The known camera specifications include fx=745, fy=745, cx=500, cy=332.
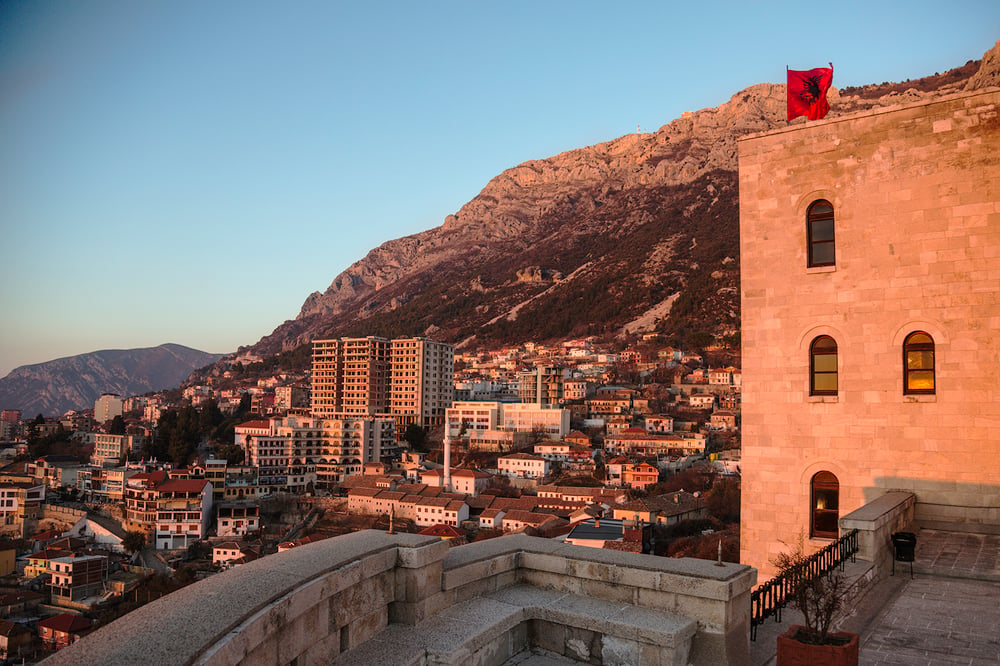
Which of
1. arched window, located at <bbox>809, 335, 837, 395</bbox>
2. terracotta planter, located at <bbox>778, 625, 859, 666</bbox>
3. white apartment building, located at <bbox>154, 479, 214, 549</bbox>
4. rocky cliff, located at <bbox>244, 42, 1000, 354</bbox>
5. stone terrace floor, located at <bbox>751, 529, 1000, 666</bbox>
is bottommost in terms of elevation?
white apartment building, located at <bbox>154, 479, 214, 549</bbox>

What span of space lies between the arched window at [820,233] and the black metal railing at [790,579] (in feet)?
14.0

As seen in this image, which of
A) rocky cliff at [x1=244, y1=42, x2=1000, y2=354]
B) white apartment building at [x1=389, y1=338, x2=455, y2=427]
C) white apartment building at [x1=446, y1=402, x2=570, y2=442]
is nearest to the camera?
white apartment building at [x1=446, y1=402, x2=570, y2=442]

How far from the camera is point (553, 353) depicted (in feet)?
452

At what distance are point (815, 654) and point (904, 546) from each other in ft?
12.5

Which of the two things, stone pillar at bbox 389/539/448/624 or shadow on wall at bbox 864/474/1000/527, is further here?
shadow on wall at bbox 864/474/1000/527

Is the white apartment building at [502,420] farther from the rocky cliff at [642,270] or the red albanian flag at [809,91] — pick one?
the red albanian flag at [809,91]

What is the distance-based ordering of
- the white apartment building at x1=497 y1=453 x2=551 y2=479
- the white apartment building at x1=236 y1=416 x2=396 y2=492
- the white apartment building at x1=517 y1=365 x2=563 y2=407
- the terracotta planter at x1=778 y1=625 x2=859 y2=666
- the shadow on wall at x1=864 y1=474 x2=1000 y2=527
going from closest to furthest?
the terracotta planter at x1=778 y1=625 x2=859 y2=666 < the shadow on wall at x1=864 y1=474 x2=1000 y2=527 < the white apartment building at x1=497 y1=453 x2=551 y2=479 < the white apartment building at x1=236 y1=416 x2=396 y2=492 < the white apartment building at x1=517 y1=365 x2=563 y2=407

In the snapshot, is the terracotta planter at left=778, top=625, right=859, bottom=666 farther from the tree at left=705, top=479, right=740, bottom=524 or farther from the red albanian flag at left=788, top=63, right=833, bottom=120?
the tree at left=705, top=479, right=740, bottom=524

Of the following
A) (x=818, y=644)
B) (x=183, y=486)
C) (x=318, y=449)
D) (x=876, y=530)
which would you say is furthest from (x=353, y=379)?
(x=818, y=644)

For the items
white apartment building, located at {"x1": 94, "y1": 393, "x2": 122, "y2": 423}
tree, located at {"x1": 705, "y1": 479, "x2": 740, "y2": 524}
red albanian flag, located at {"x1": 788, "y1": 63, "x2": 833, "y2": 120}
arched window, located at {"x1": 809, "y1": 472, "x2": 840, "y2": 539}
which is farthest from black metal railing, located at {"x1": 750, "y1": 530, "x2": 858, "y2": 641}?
white apartment building, located at {"x1": 94, "y1": 393, "x2": 122, "y2": 423}

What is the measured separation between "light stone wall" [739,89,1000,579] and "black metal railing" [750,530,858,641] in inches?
106

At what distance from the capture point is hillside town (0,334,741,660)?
4681 cm

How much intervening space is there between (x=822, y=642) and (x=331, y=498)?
64740mm

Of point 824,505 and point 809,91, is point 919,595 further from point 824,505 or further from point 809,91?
point 809,91
